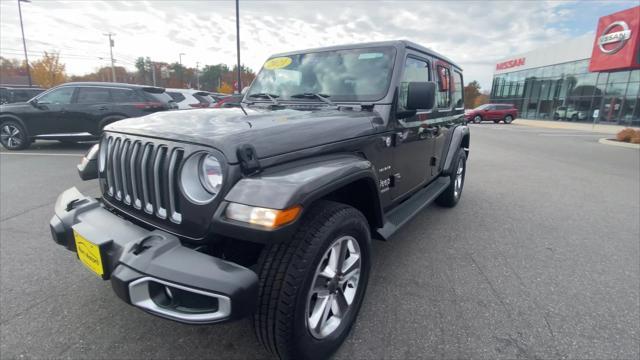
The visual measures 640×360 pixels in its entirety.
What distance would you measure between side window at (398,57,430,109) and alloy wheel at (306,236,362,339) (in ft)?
4.53

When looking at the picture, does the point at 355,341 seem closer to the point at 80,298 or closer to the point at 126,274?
the point at 126,274

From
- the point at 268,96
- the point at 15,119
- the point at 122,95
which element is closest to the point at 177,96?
the point at 122,95

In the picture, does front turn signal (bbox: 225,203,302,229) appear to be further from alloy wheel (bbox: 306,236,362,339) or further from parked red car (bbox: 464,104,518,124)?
parked red car (bbox: 464,104,518,124)

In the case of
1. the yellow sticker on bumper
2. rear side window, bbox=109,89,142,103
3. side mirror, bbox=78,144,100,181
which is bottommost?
the yellow sticker on bumper

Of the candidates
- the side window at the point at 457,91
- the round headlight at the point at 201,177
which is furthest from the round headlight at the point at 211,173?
the side window at the point at 457,91

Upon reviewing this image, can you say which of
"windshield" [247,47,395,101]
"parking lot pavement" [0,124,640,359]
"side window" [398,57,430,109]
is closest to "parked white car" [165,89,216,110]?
"parking lot pavement" [0,124,640,359]

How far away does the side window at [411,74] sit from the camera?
2.77 metres

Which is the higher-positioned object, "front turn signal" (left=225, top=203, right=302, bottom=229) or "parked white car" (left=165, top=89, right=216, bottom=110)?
"parked white car" (left=165, top=89, right=216, bottom=110)

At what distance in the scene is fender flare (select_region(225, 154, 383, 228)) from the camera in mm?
1480

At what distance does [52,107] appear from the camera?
827 centimetres

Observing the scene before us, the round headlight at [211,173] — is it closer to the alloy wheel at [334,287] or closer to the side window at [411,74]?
the alloy wheel at [334,287]

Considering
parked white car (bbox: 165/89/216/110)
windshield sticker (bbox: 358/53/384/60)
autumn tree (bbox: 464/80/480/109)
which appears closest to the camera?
windshield sticker (bbox: 358/53/384/60)

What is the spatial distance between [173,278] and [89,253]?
643mm

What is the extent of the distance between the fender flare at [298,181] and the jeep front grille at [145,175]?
1.21ft
